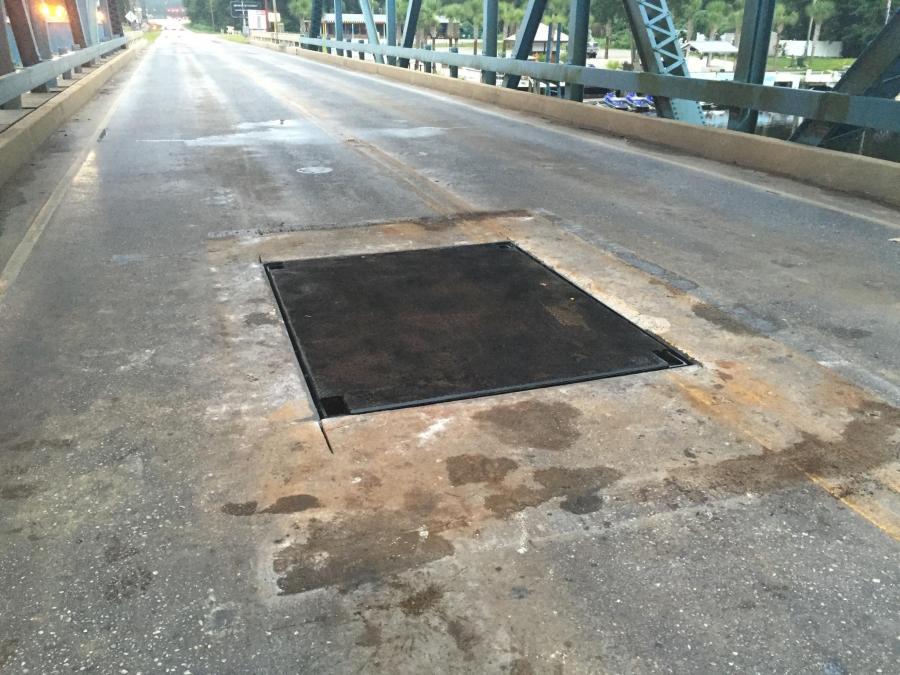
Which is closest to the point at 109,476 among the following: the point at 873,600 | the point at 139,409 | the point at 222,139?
the point at 139,409

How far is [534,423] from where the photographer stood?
373cm

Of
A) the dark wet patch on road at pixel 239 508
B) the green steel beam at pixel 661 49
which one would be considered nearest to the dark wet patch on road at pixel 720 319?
the dark wet patch on road at pixel 239 508

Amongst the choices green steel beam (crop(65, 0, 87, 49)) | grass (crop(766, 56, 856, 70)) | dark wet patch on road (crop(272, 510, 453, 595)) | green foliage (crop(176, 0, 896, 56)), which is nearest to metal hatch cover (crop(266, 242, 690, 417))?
dark wet patch on road (crop(272, 510, 453, 595))

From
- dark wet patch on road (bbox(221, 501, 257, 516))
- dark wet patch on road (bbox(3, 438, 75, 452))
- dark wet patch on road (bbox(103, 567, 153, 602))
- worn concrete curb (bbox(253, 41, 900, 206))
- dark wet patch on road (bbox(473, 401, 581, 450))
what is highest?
dark wet patch on road (bbox(103, 567, 153, 602))

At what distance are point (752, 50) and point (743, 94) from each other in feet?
2.15

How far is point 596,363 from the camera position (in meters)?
4.39

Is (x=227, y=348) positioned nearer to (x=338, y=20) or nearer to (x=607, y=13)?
(x=338, y=20)

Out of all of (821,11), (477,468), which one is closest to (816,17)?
(821,11)

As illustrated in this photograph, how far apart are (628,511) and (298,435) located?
1.59 metres

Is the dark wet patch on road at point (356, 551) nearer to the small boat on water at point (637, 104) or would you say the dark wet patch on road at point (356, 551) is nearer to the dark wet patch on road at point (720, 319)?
the dark wet patch on road at point (720, 319)

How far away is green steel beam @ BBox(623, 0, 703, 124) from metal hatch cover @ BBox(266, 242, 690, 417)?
27.4ft

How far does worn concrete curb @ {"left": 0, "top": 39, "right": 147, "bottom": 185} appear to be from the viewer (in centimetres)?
962

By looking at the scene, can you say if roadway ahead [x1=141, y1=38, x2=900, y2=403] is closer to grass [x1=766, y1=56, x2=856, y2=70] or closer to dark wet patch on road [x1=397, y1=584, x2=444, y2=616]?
dark wet patch on road [x1=397, y1=584, x2=444, y2=616]

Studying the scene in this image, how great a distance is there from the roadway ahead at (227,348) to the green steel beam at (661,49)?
1600 mm
